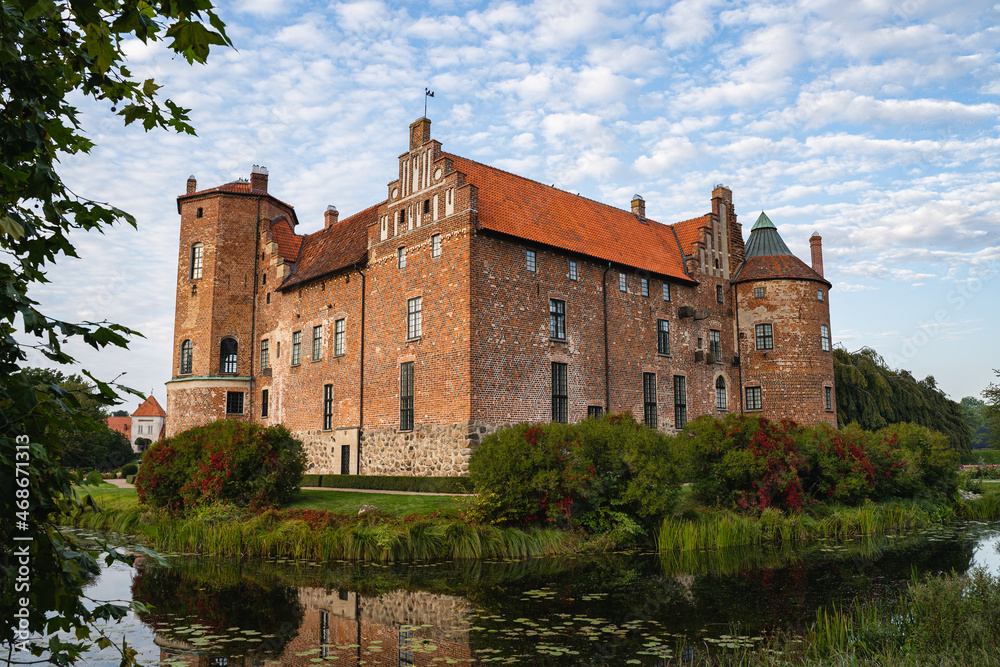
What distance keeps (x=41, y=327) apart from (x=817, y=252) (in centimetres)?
3698

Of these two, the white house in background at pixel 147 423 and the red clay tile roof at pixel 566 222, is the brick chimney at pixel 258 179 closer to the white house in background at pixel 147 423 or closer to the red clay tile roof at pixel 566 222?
the red clay tile roof at pixel 566 222

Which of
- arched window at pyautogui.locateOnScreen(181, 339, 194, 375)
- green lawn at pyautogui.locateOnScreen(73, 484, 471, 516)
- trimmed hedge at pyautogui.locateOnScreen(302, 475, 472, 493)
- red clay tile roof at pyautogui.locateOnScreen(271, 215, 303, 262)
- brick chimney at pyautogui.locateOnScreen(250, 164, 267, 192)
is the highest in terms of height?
brick chimney at pyautogui.locateOnScreen(250, 164, 267, 192)

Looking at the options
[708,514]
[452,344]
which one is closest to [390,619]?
[708,514]

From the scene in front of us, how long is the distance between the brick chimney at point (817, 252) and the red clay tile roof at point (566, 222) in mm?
7763

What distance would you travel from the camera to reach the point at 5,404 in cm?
300

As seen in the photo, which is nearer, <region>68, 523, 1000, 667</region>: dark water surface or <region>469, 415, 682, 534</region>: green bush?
<region>68, 523, 1000, 667</region>: dark water surface

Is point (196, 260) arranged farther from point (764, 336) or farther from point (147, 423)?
point (147, 423)

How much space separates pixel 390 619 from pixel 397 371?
16.7 m

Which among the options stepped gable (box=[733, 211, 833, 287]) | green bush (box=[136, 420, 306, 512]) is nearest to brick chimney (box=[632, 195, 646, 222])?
stepped gable (box=[733, 211, 833, 287])

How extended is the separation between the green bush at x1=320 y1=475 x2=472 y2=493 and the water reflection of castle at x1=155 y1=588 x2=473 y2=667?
30.0ft

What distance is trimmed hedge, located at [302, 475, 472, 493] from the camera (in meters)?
21.2

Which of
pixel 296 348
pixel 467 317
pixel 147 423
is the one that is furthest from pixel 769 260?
pixel 147 423

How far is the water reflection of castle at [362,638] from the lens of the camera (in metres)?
7.14

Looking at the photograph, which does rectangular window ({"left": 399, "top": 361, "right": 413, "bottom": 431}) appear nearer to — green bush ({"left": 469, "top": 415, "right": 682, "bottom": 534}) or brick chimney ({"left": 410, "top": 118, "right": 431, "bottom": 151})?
brick chimney ({"left": 410, "top": 118, "right": 431, "bottom": 151})
